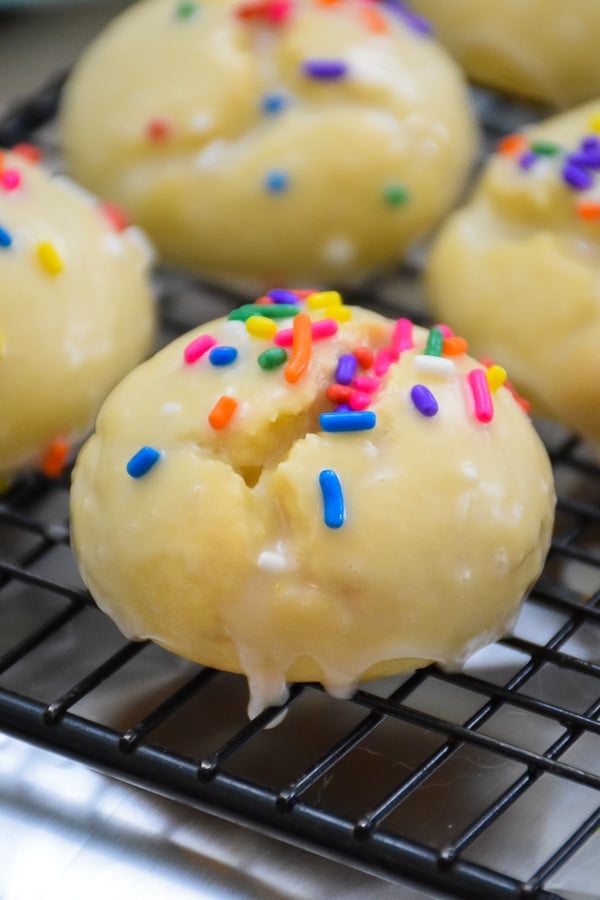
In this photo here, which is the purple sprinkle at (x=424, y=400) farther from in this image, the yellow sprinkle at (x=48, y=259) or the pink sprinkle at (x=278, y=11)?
the pink sprinkle at (x=278, y=11)

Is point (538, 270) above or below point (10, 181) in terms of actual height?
below

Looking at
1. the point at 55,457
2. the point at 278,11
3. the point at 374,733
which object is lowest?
the point at 374,733

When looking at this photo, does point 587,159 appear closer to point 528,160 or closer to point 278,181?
point 528,160

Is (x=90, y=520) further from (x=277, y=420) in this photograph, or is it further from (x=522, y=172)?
(x=522, y=172)

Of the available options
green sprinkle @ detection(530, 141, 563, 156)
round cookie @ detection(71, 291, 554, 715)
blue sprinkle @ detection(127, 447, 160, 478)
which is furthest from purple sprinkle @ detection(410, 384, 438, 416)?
green sprinkle @ detection(530, 141, 563, 156)

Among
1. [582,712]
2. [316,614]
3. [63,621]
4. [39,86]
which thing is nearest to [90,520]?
[63,621]

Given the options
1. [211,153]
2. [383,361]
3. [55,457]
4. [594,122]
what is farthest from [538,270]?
[55,457]

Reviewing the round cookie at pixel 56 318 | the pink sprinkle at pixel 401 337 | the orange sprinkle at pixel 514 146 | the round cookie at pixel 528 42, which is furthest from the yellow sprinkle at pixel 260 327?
the round cookie at pixel 528 42
